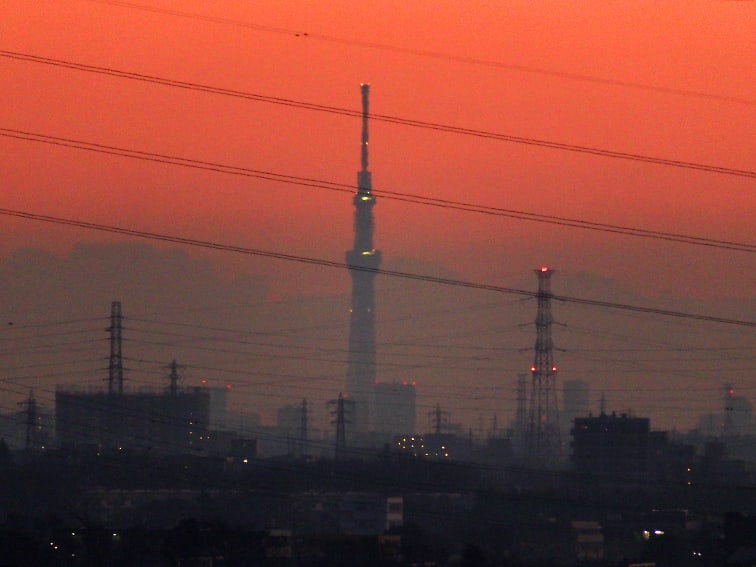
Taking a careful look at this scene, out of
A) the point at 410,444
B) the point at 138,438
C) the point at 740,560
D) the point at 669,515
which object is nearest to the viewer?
the point at 740,560

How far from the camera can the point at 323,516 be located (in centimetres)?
6406

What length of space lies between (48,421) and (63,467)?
61337 millimetres

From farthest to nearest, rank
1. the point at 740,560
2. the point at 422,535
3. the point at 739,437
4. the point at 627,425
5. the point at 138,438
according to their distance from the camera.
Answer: the point at 739,437 < the point at 627,425 < the point at 138,438 < the point at 422,535 < the point at 740,560

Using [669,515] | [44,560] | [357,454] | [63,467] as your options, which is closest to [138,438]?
[357,454]

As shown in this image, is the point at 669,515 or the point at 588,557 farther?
the point at 669,515

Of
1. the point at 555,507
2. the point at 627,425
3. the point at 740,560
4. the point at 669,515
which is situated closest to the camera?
the point at 740,560

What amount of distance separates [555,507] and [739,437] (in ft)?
293

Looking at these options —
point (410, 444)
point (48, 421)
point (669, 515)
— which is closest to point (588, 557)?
point (669, 515)

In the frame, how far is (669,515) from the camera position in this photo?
204 feet

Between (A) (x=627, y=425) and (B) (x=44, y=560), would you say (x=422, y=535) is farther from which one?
(A) (x=627, y=425)

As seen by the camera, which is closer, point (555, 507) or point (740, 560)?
point (740, 560)

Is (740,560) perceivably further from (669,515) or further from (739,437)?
(739,437)

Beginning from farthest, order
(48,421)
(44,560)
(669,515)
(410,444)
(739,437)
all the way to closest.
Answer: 1. (739,437)
2. (48,421)
3. (410,444)
4. (669,515)
5. (44,560)

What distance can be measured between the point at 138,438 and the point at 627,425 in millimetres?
38026
